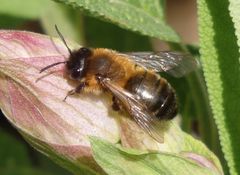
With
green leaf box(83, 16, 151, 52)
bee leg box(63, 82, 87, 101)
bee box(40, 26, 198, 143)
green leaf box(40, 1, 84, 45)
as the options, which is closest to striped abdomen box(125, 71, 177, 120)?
bee box(40, 26, 198, 143)

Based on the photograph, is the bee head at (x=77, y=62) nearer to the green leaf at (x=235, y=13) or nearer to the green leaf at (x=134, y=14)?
the green leaf at (x=134, y=14)

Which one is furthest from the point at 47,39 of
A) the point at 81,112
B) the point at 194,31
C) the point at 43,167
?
the point at 194,31

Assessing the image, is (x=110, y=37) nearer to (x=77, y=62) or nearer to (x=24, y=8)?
(x=24, y=8)

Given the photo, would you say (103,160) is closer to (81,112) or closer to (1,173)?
(81,112)

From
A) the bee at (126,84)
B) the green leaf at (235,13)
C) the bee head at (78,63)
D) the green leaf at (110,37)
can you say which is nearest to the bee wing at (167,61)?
the bee at (126,84)

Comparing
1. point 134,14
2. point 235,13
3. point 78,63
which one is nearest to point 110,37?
point 134,14

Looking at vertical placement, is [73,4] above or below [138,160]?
above
